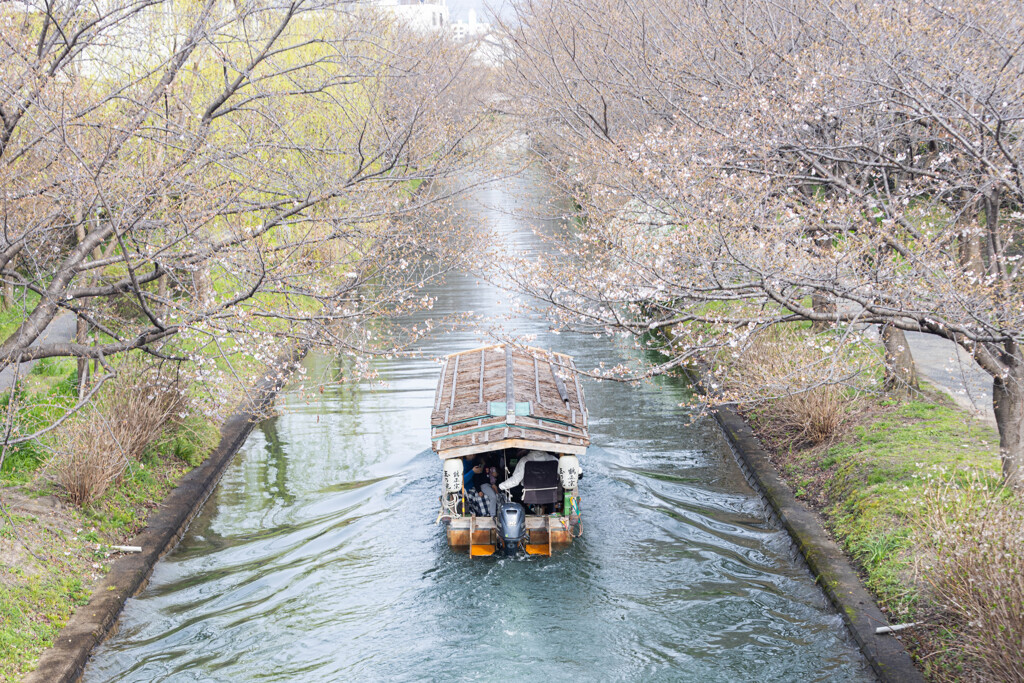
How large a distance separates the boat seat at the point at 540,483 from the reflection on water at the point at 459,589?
0.87 metres

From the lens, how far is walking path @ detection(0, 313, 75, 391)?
1658 centimetres

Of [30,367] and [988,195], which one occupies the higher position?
[988,195]

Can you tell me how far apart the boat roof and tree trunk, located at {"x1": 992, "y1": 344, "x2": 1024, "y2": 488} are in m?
5.36

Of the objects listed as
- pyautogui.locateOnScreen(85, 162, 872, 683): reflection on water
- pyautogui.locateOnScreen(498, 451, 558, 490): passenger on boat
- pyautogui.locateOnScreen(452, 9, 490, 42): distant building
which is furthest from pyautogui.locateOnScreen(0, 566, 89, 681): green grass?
pyautogui.locateOnScreen(452, 9, 490, 42): distant building

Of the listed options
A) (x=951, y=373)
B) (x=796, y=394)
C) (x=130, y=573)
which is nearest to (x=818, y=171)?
(x=796, y=394)

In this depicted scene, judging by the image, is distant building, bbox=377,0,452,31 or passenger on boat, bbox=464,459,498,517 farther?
distant building, bbox=377,0,452,31

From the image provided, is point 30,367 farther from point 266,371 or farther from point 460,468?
point 460,468

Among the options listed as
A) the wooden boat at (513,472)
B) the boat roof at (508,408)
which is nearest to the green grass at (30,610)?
the wooden boat at (513,472)

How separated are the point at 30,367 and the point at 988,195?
16536 millimetres

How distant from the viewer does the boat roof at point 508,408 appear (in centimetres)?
1302

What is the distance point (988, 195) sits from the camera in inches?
438

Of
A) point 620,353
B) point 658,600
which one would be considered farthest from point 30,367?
point 620,353

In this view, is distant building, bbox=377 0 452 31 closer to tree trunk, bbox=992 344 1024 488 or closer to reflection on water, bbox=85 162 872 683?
reflection on water, bbox=85 162 872 683

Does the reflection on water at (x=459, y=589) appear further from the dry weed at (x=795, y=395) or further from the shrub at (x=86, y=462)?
the shrub at (x=86, y=462)
